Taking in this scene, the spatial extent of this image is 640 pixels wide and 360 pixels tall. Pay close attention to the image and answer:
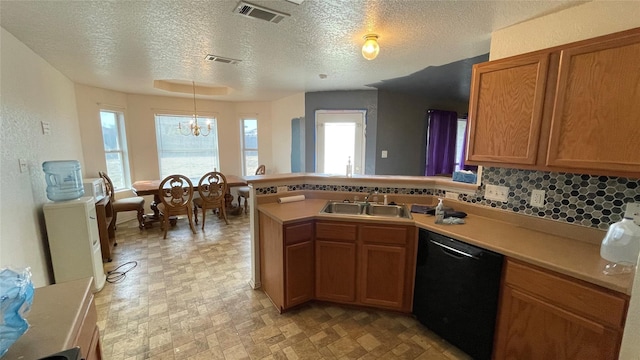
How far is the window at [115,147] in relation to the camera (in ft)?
14.6

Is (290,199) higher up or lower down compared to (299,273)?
higher up

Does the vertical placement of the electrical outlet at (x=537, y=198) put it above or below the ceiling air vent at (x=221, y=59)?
below

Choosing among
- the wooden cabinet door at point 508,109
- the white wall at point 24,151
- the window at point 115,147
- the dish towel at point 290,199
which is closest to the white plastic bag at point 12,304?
the white wall at point 24,151

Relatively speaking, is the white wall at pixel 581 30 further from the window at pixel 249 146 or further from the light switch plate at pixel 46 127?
the window at pixel 249 146

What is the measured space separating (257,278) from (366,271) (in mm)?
1108

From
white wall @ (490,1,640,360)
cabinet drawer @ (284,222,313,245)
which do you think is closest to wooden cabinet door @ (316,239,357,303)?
cabinet drawer @ (284,222,313,245)

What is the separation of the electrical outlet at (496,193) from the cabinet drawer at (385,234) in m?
0.75

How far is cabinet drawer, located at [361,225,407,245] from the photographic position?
205 centimetres

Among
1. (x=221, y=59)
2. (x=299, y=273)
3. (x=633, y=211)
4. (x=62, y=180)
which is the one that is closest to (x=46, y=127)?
(x=62, y=180)

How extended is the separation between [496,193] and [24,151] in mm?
3906

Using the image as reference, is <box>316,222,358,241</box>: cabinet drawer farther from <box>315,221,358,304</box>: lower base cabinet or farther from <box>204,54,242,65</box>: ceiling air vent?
<box>204,54,242,65</box>: ceiling air vent

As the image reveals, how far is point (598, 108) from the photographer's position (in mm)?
1399

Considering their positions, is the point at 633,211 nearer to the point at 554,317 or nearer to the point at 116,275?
the point at 554,317

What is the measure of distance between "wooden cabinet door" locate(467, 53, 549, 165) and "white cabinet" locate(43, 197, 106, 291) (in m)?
3.38
